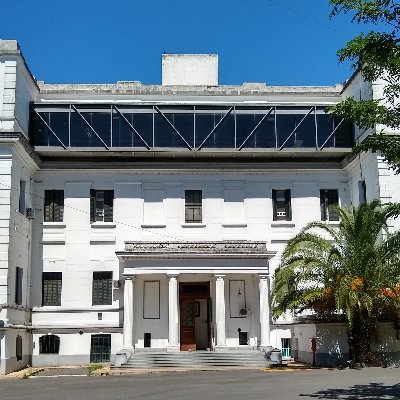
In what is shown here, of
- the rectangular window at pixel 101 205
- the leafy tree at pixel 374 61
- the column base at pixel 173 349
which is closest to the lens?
the leafy tree at pixel 374 61

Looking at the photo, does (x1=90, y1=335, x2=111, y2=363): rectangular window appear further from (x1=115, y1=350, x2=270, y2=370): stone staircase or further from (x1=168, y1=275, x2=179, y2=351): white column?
(x1=168, y1=275, x2=179, y2=351): white column

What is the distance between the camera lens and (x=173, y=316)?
30.7 metres

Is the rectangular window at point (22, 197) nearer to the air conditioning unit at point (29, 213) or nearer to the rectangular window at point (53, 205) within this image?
the air conditioning unit at point (29, 213)

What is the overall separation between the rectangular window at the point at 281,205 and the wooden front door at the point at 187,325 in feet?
20.6

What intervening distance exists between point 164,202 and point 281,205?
19.9 feet

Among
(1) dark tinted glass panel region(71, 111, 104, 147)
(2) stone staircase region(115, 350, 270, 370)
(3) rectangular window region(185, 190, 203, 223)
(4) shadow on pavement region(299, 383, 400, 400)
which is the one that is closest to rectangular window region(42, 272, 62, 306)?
(2) stone staircase region(115, 350, 270, 370)

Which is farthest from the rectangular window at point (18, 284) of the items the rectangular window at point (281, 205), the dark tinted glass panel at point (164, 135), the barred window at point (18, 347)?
the rectangular window at point (281, 205)

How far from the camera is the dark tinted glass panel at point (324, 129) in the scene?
112 feet

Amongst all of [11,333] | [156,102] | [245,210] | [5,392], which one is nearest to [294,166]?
[245,210]

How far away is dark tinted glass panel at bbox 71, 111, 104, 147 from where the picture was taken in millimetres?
33531

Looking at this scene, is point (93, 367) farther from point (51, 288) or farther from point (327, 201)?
point (327, 201)

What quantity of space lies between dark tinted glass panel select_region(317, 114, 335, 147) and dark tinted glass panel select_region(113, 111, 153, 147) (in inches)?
339

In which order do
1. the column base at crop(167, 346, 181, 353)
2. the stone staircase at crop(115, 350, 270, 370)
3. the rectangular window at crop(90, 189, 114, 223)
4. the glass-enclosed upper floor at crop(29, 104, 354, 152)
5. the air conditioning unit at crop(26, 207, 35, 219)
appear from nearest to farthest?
the stone staircase at crop(115, 350, 270, 370) → the column base at crop(167, 346, 181, 353) → the air conditioning unit at crop(26, 207, 35, 219) → the glass-enclosed upper floor at crop(29, 104, 354, 152) → the rectangular window at crop(90, 189, 114, 223)

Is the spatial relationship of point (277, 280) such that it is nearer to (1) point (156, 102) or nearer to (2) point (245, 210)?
(2) point (245, 210)
